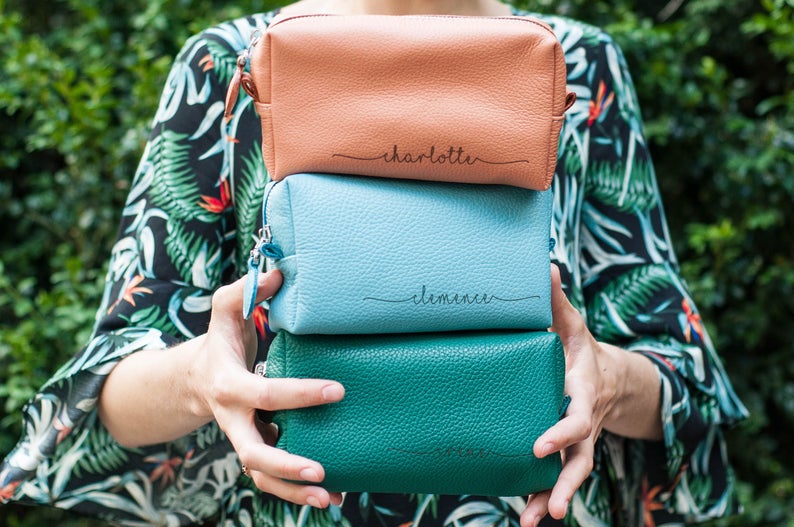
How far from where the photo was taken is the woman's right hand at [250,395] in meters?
0.85

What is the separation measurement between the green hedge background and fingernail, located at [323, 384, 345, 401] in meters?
1.24

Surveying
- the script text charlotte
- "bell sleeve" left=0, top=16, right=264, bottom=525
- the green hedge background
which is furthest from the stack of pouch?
the green hedge background

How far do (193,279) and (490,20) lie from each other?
0.53 meters

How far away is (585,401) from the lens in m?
0.96

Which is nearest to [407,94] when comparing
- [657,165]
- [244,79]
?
[244,79]

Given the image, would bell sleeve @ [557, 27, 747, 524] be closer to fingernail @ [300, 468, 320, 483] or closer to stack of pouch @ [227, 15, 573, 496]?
stack of pouch @ [227, 15, 573, 496]

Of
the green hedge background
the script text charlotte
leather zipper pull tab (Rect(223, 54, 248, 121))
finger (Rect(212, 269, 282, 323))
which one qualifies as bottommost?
the green hedge background

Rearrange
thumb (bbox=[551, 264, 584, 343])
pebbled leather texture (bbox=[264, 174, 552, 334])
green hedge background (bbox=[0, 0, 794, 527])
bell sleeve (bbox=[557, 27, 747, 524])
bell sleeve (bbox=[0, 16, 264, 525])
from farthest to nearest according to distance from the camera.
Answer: green hedge background (bbox=[0, 0, 794, 527]), bell sleeve (bbox=[557, 27, 747, 524]), bell sleeve (bbox=[0, 16, 264, 525]), thumb (bbox=[551, 264, 584, 343]), pebbled leather texture (bbox=[264, 174, 552, 334])

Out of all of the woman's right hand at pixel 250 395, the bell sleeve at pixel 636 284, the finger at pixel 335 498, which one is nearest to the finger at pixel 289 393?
the woman's right hand at pixel 250 395

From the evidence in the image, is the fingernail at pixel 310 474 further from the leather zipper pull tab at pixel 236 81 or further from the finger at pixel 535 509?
the leather zipper pull tab at pixel 236 81

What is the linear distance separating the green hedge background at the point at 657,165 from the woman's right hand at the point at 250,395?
113 centimetres

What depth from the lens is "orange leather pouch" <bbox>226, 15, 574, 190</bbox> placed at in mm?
846

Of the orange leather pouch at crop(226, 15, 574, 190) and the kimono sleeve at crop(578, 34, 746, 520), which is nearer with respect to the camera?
the orange leather pouch at crop(226, 15, 574, 190)

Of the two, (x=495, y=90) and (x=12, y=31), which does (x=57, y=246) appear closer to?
(x=12, y=31)
